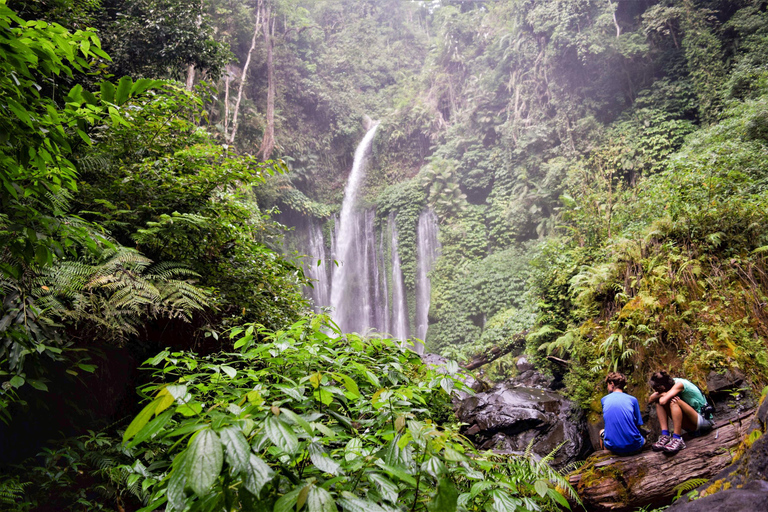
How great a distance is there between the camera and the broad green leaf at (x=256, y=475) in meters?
0.77

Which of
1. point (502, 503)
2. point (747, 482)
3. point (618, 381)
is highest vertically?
point (502, 503)

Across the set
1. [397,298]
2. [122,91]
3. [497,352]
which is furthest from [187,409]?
[397,298]

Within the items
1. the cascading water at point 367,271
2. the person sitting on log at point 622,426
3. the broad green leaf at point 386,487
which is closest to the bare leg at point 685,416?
the person sitting on log at point 622,426

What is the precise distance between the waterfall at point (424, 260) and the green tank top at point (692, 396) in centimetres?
1285

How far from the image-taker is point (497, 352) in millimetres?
11227

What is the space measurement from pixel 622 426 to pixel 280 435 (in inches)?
172

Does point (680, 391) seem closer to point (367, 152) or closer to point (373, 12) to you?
point (367, 152)

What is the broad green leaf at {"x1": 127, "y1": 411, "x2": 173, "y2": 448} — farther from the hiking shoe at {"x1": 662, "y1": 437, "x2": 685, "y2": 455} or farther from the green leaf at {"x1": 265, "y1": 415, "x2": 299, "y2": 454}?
the hiking shoe at {"x1": 662, "y1": 437, "x2": 685, "y2": 455}

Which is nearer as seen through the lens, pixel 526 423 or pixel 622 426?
pixel 622 426

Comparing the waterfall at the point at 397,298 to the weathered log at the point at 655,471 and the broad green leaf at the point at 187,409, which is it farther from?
the broad green leaf at the point at 187,409

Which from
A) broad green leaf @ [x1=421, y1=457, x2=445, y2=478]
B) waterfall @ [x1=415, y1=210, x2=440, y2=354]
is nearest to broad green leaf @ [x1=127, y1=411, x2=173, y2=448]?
broad green leaf @ [x1=421, y1=457, x2=445, y2=478]

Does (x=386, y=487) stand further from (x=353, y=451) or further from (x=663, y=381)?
(x=663, y=381)

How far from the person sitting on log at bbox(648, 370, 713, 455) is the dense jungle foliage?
2.29ft

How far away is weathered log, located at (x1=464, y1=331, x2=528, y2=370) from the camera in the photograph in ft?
35.0
